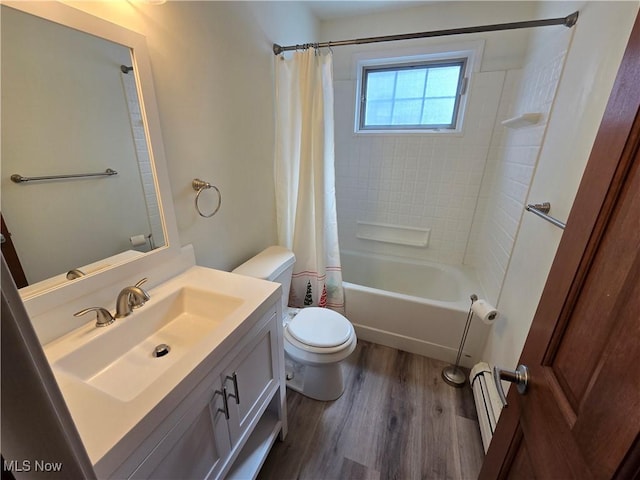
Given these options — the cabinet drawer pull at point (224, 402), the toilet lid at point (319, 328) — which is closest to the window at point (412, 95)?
the toilet lid at point (319, 328)

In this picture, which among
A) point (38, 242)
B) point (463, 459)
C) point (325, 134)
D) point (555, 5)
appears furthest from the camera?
point (325, 134)

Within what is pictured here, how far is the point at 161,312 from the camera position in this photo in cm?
103

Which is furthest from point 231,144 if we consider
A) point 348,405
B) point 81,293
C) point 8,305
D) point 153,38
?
point 348,405

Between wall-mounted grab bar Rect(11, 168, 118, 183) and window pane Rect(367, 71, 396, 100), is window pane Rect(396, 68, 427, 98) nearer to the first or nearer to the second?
window pane Rect(367, 71, 396, 100)

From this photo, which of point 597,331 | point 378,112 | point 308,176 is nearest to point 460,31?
point 378,112

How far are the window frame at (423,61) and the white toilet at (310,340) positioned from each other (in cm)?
147

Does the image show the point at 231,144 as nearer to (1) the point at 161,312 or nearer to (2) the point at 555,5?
(1) the point at 161,312

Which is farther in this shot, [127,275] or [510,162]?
[510,162]

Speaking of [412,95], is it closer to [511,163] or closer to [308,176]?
[511,163]

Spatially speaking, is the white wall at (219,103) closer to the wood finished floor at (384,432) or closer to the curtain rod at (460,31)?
the curtain rod at (460,31)

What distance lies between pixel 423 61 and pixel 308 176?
134cm

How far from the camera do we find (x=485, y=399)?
1426 mm

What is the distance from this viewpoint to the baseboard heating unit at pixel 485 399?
132cm

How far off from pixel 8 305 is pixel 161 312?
874 millimetres
